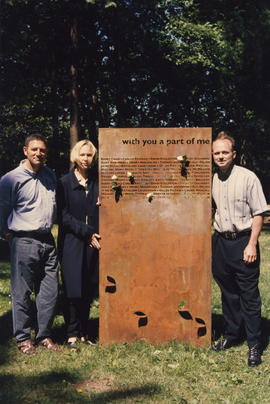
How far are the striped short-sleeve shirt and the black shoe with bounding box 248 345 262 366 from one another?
126cm

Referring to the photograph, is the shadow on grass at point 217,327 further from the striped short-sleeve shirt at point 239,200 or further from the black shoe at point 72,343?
the black shoe at point 72,343

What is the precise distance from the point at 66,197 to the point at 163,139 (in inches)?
49.5

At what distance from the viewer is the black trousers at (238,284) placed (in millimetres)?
4832

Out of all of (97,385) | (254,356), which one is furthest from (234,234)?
(97,385)

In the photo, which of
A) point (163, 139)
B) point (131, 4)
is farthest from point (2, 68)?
point (163, 139)

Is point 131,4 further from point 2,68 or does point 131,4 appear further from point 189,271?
point 189,271

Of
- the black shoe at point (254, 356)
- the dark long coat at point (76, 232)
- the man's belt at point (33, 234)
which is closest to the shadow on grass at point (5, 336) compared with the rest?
the dark long coat at point (76, 232)

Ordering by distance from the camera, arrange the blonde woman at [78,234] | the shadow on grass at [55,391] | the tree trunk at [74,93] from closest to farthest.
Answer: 1. the shadow on grass at [55,391]
2. the blonde woman at [78,234]
3. the tree trunk at [74,93]

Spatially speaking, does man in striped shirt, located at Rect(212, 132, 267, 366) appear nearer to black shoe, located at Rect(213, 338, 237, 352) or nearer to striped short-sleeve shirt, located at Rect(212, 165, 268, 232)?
striped short-sleeve shirt, located at Rect(212, 165, 268, 232)

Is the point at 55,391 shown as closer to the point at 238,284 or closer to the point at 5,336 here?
the point at 5,336

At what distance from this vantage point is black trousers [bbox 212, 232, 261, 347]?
483cm

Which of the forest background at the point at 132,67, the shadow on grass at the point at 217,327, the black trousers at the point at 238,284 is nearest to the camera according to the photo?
the black trousers at the point at 238,284

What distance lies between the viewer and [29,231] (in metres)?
4.87

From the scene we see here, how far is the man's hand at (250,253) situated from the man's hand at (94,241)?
1.62 m
